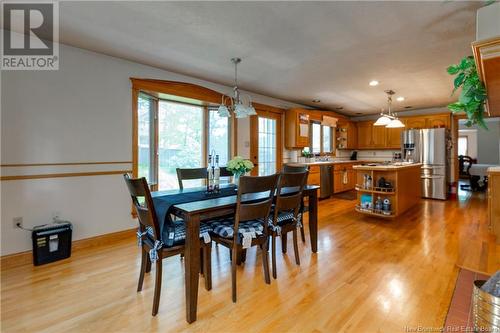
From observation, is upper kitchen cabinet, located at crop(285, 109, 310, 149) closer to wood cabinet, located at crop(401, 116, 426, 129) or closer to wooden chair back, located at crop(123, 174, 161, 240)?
wood cabinet, located at crop(401, 116, 426, 129)

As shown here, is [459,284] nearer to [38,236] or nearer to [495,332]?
[495,332]

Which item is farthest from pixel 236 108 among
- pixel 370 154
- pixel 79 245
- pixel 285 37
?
pixel 370 154

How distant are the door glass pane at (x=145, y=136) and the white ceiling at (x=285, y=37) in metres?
0.59

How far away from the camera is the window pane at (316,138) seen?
6383 millimetres

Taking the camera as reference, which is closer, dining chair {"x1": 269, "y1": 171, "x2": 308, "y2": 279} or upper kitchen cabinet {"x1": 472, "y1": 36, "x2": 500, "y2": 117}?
upper kitchen cabinet {"x1": 472, "y1": 36, "x2": 500, "y2": 117}

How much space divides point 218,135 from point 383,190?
2956 mm

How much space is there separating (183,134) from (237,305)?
9.57ft

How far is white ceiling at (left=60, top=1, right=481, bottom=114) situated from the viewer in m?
2.08

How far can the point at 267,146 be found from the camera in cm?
538

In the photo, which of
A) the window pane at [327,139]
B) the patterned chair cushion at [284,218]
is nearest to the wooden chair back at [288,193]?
the patterned chair cushion at [284,218]

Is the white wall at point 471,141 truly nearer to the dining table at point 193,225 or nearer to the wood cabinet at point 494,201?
the wood cabinet at point 494,201

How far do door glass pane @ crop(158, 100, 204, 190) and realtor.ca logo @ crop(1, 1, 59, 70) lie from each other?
1.42 meters

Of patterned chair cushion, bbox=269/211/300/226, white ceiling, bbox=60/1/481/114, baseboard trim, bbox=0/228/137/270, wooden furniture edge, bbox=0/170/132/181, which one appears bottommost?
baseboard trim, bbox=0/228/137/270

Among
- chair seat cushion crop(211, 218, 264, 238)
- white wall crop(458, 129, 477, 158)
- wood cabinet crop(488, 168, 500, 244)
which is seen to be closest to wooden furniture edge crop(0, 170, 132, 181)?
chair seat cushion crop(211, 218, 264, 238)
